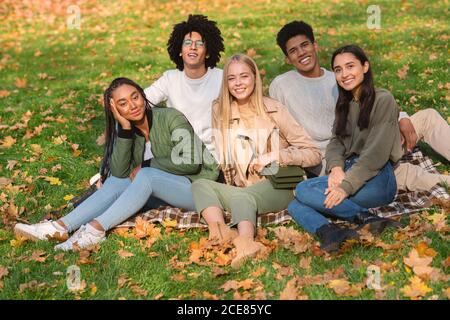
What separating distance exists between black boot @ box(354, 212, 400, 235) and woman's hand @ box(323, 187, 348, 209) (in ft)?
0.84

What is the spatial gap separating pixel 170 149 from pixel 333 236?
1.73 m

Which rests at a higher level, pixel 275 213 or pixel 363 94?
pixel 363 94

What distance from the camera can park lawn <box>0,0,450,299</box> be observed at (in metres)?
3.88

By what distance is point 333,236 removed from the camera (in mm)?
4164

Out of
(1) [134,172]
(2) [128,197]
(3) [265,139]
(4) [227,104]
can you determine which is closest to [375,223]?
(3) [265,139]

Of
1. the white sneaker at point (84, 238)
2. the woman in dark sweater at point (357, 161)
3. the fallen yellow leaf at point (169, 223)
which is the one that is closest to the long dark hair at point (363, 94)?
the woman in dark sweater at point (357, 161)

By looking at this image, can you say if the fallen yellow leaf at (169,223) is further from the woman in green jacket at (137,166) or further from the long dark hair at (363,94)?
the long dark hair at (363,94)

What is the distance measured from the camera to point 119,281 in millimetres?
4000

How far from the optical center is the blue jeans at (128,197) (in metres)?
4.80

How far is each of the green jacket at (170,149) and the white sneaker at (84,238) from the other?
63 centimetres

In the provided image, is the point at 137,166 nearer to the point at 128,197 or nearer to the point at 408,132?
the point at 128,197

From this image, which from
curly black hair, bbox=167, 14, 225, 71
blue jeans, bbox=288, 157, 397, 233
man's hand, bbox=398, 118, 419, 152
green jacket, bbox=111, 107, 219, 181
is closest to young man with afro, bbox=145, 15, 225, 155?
curly black hair, bbox=167, 14, 225, 71
